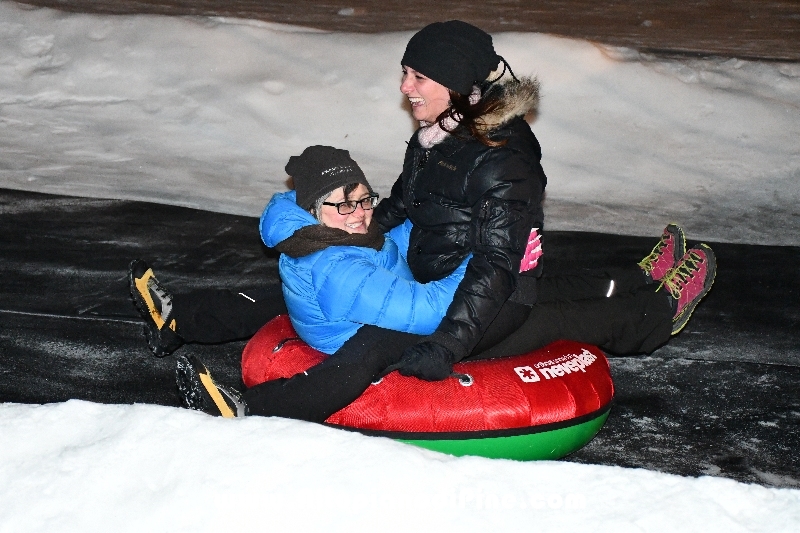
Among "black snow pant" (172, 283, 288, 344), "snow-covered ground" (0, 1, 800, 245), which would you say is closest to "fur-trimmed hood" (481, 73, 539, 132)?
"black snow pant" (172, 283, 288, 344)

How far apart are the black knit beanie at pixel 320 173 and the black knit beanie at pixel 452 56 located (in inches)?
15.8

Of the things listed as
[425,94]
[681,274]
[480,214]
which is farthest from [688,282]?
[425,94]

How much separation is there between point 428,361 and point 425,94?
0.90 meters

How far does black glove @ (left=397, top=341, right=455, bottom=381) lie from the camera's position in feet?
10.6

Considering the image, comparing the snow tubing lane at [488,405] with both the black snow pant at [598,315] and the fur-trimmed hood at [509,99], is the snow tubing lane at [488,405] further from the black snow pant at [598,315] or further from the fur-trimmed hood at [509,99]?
the fur-trimmed hood at [509,99]

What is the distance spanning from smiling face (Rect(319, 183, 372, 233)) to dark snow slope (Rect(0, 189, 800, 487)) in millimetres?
979

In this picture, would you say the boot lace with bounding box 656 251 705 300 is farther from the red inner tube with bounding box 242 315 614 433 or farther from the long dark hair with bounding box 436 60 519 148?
the long dark hair with bounding box 436 60 519 148

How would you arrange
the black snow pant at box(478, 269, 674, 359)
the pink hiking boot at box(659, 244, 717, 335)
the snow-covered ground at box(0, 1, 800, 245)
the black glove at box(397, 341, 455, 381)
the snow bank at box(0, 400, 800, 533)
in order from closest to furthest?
1. the snow bank at box(0, 400, 800, 533)
2. the black glove at box(397, 341, 455, 381)
3. the black snow pant at box(478, 269, 674, 359)
4. the pink hiking boot at box(659, 244, 717, 335)
5. the snow-covered ground at box(0, 1, 800, 245)

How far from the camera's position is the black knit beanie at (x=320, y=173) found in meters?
3.33

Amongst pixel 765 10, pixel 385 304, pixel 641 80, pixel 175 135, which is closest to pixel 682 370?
pixel 385 304

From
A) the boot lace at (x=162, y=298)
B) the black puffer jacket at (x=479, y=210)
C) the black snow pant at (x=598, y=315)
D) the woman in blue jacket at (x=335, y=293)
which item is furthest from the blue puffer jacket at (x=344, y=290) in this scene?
the boot lace at (x=162, y=298)

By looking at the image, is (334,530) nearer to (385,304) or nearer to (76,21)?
(385,304)

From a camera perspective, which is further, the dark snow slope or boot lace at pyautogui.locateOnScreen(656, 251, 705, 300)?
boot lace at pyautogui.locateOnScreen(656, 251, 705, 300)

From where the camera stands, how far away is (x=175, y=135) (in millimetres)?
6719
